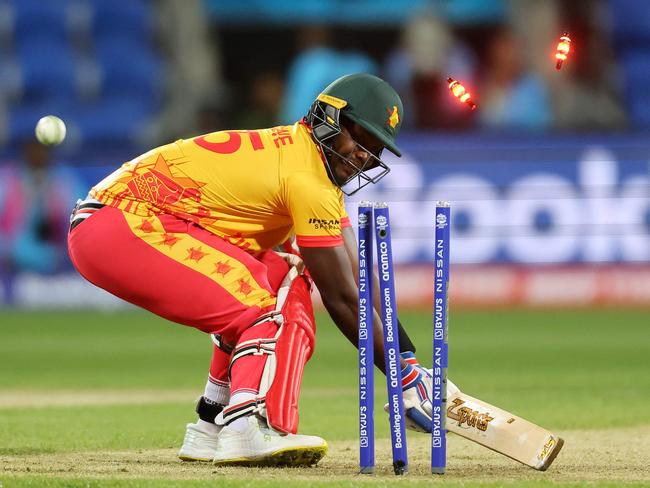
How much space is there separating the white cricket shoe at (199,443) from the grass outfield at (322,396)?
0.26 ft

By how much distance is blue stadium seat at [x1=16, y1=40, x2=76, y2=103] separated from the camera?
51.0ft

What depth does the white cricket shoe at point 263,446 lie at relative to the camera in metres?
4.90

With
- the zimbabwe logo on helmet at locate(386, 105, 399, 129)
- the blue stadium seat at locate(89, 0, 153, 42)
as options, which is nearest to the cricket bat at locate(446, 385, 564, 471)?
the zimbabwe logo on helmet at locate(386, 105, 399, 129)

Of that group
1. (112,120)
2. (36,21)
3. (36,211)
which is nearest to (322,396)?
(36,211)

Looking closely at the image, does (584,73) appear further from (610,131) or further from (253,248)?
(253,248)

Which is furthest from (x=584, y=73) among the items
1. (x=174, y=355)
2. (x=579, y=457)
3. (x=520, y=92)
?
(x=579, y=457)

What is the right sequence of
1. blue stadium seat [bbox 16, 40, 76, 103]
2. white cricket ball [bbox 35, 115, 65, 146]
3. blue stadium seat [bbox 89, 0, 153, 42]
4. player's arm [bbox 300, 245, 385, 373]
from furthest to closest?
blue stadium seat [bbox 89, 0, 153, 42], blue stadium seat [bbox 16, 40, 76, 103], white cricket ball [bbox 35, 115, 65, 146], player's arm [bbox 300, 245, 385, 373]

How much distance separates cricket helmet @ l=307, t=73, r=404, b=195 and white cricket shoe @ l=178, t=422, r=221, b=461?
116 centimetres

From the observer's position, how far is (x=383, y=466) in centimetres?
506

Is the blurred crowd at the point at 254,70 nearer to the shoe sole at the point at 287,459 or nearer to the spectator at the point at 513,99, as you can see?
the spectator at the point at 513,99

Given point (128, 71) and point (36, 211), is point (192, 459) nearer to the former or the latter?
point (36, 211)

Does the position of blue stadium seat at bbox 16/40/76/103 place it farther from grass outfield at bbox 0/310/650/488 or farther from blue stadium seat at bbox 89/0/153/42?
grass outfield at bbox 0/310/650/488

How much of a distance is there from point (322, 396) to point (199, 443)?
2.58 metres

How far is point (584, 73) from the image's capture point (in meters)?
15.7
